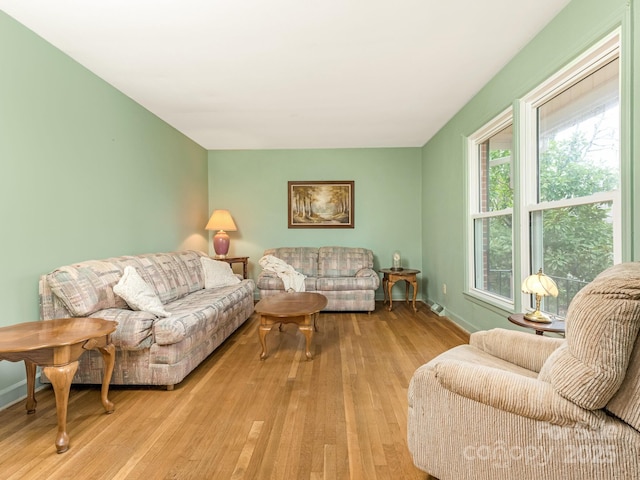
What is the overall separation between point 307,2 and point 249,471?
8.24ft

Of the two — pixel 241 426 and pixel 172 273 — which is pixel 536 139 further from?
pixel 172 273

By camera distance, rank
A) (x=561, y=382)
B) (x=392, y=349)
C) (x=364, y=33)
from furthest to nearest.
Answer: (x=392, y=349)
(x=364, y=33)
(x=561, y=382)

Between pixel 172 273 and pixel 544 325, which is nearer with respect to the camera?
pixel 544 325

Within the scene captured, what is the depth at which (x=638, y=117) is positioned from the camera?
155 cm

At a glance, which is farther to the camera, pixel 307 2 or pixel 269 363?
pixel 269 363

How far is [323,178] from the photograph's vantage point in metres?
5.28

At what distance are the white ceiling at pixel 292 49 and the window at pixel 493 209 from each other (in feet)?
1.72

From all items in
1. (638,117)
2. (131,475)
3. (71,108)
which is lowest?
(131,475)

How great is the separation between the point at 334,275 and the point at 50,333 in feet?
11.8

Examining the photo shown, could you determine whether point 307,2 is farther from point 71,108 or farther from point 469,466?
point 469,466

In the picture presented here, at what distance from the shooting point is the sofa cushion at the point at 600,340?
3.04 feet

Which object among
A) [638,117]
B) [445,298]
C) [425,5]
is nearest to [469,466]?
[638,117]

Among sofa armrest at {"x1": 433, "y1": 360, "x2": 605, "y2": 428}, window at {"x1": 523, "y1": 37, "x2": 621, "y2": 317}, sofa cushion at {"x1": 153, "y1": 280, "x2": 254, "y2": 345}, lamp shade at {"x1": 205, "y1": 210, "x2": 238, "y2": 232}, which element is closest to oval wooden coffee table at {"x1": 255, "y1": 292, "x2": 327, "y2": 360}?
sofa cushion at {"x1": 153, "y1": 280, "x2": 254, "y2": 345}

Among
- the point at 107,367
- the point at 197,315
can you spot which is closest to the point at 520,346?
the point at 197,315
